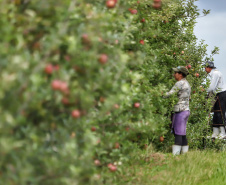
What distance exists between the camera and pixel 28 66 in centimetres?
269

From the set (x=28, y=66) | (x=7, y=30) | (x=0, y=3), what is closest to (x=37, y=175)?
(x=28, y=66)

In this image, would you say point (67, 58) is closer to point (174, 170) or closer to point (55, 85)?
point (55, 85)

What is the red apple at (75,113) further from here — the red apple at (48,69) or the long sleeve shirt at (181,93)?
the long sleeve shirt at (181,93)

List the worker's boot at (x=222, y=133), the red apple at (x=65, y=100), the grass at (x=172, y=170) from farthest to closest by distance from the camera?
the worker's boot at (x=222, y=133) → the grass at (x=172, y=170) → the red apple at (x=65, y=100)

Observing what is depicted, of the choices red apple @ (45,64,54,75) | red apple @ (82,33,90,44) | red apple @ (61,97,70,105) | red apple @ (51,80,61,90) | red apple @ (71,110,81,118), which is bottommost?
red apple @ (71,110,81,118)

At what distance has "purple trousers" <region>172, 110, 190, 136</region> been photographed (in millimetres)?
8656

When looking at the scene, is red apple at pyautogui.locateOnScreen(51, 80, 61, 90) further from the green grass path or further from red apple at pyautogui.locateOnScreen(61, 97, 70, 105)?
the green grass path

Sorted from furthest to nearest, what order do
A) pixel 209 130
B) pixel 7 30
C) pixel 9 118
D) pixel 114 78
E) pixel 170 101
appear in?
pixel 209 130, pixel 170 101, pixel 114 78, pixel 7 30, pixel 9 118

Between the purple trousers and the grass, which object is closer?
the grass

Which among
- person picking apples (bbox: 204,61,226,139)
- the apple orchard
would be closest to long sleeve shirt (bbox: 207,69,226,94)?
person picking apples (bbox: 204,61,226,139)

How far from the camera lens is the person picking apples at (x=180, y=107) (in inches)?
332

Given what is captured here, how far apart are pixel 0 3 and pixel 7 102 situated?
0.88m

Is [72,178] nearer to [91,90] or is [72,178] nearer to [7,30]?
[91,90]

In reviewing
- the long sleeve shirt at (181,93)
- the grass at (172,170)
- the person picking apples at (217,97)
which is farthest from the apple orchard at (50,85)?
the person picking apples at (217,97)
